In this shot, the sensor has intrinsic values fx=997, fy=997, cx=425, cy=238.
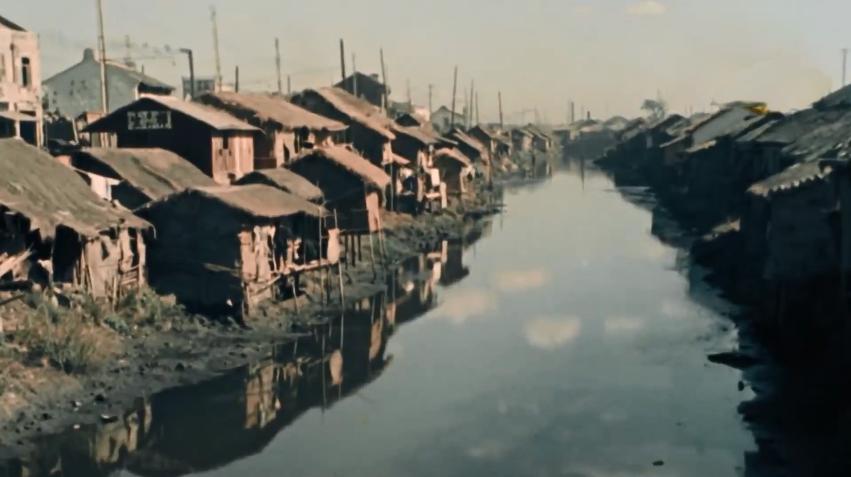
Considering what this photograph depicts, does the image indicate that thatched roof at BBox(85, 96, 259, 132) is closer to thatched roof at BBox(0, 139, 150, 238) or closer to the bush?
thatched roof at BBox(0, 139, 150, 238)

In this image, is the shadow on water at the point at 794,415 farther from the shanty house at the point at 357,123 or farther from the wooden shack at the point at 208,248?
the shanty house at the point at 357,123

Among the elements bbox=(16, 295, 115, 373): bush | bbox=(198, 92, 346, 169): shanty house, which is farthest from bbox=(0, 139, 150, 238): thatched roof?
bbox=(198, 92, 346, 169): shanty house

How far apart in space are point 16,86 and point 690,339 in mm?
31145

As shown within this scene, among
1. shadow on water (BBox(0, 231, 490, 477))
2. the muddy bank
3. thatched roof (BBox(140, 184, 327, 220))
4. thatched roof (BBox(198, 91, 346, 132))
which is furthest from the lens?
thatched roof (BBox(198, 91, 346, 132))

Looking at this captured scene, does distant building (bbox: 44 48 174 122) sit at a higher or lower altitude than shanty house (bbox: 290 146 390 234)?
higher

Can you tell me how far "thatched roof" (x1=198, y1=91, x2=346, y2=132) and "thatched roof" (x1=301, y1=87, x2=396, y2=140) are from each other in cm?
392

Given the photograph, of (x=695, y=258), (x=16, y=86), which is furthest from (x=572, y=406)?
(x=16, y=86)

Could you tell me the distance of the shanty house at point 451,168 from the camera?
63781 mm

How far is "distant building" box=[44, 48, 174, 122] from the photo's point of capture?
180 ft

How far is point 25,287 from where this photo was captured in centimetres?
2306

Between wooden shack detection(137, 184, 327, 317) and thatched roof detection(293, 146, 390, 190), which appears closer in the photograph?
wooden shack detection(137, 184, 327, 317)

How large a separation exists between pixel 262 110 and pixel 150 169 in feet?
40.3

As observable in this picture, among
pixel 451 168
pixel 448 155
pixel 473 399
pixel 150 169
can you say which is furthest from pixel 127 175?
pixel 451 168

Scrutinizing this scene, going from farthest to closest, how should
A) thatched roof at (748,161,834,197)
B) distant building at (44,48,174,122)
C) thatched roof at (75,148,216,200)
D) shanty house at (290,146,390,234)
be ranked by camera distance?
distant building at (44,48,174,122), shanty house at (290,146,390,234), thatched roof at (75,148,216,200), thatched roof at (748,161,834,197)
